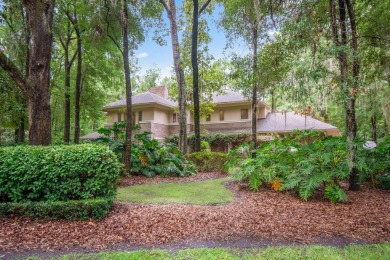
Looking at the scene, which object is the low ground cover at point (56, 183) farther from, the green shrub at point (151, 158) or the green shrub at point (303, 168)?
the green shrub at point (151, 158)

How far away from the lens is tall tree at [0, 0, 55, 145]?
6.21 m

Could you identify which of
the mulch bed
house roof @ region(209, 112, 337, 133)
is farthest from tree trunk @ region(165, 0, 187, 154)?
the mulch bed

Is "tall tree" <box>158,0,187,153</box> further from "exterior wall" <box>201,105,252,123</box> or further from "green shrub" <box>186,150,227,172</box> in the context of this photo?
"exterior wall" <box>201,105,252,123</box>

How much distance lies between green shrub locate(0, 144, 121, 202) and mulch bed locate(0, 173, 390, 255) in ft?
1.82

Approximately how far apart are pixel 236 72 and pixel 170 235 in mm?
6117

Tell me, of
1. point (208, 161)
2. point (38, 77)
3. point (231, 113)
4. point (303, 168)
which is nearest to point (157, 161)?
point (208, 161)

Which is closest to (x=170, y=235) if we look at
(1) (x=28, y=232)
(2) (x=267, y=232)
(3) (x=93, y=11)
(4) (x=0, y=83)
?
(2) (x=267, y=232)

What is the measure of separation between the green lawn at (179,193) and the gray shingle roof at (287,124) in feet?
37.2

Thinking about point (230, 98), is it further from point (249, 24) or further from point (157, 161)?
point (157, 161)

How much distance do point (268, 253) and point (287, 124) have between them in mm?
16810

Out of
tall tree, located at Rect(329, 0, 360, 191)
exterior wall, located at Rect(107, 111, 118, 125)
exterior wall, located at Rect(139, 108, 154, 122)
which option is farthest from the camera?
exterior wall, located at Rect(107, 111, 118, 125)

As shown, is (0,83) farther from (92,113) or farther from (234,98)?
(234,98)

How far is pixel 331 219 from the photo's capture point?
15.3 ft

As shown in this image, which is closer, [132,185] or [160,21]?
[132,185]
